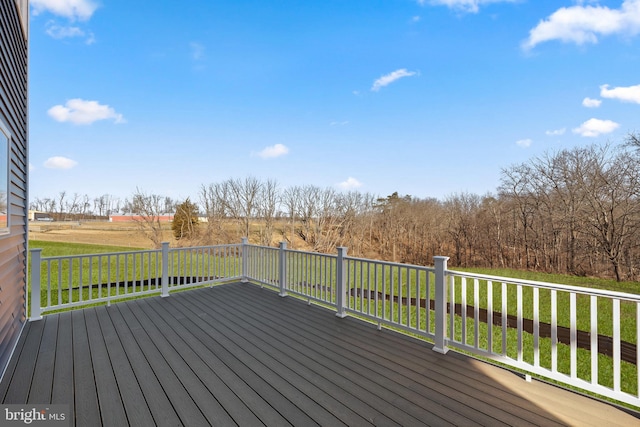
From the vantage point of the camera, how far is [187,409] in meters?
1.93

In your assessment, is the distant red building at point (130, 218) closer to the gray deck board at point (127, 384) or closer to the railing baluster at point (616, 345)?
the gray deck board at point (127, 384)

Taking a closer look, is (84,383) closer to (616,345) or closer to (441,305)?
(441,305)

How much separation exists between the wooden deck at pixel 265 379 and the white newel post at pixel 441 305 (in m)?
0.13

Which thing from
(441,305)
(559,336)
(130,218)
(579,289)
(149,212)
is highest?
(149,212)

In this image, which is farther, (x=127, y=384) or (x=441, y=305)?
(x=441, y=305)

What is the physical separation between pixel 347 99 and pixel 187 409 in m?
13.1

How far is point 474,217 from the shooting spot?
56.5 feet

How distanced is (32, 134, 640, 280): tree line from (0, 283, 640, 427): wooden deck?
13219 millimetres

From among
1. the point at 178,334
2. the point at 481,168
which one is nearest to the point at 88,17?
the point at 178,334

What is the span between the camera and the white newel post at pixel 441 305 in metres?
2.90

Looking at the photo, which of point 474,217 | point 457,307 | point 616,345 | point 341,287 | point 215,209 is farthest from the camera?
point 215,209

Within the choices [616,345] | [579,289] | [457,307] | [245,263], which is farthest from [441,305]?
[457,307]

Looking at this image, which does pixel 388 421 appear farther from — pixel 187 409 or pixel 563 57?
pixel 563 57

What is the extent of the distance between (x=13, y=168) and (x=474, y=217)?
19019 millimetres
